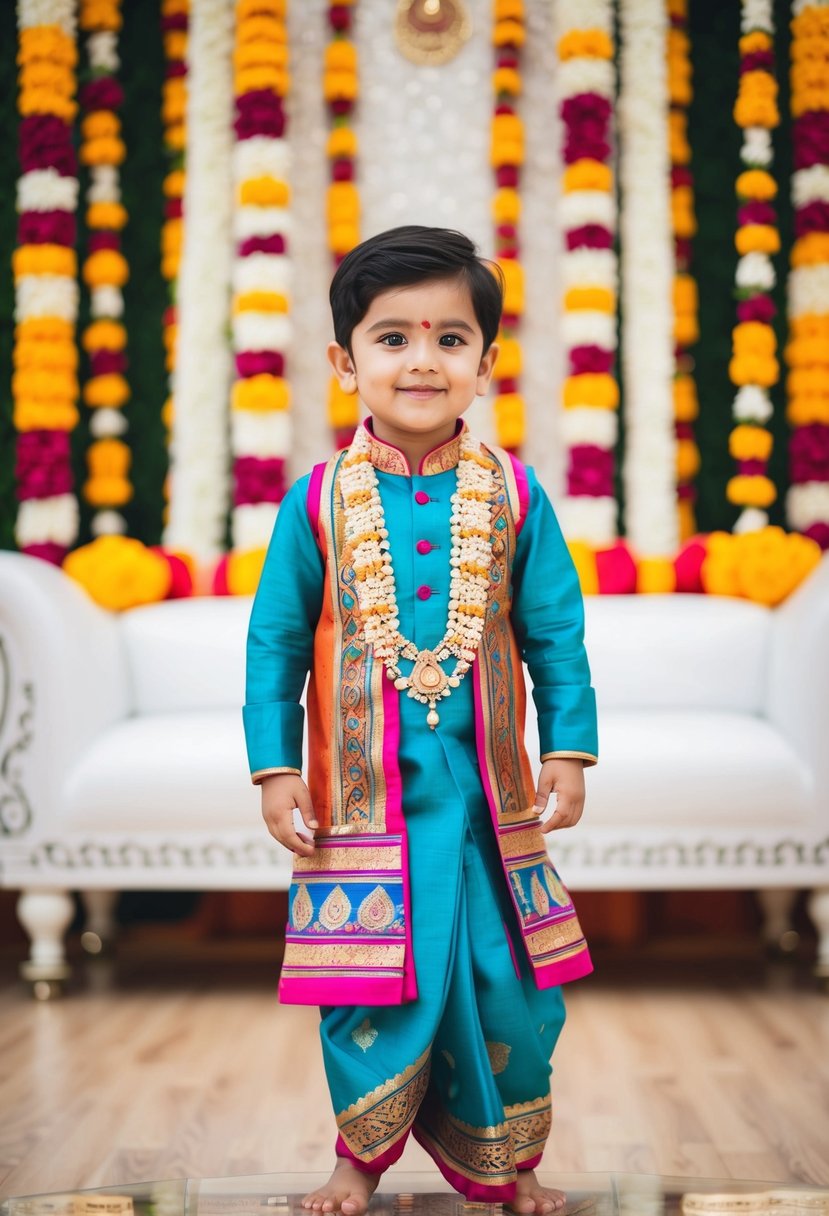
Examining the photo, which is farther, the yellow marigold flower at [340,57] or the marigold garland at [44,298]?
the yellow marigold flower at [340,57]

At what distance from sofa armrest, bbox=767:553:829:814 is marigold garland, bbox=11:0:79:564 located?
6.11ft

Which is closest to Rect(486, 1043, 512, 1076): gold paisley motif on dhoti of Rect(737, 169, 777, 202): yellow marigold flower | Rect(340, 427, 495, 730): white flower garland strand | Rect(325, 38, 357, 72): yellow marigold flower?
Rect(340, 427, 495, 730): white flower garland strand

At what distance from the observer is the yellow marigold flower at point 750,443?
3.56 m

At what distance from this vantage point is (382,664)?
1.40m

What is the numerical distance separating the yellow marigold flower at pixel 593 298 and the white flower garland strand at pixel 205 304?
3.24 feet

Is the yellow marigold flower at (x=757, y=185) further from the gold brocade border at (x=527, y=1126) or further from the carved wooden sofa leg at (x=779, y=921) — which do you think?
the gold brocade border at (x=527, y=1126)

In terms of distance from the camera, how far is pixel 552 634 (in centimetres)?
147

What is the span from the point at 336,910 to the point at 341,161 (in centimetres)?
296

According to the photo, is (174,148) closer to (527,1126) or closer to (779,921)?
(779,921)

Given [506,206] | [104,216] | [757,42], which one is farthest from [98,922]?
[757,42]

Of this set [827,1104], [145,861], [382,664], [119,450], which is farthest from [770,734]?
[119,450]

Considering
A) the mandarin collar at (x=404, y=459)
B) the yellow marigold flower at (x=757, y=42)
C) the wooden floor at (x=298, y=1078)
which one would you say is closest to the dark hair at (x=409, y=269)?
the mandarin collar at (x=404, y=459)

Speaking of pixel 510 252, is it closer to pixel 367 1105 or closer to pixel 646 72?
pixel 646 72

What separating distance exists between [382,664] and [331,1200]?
0.54m
